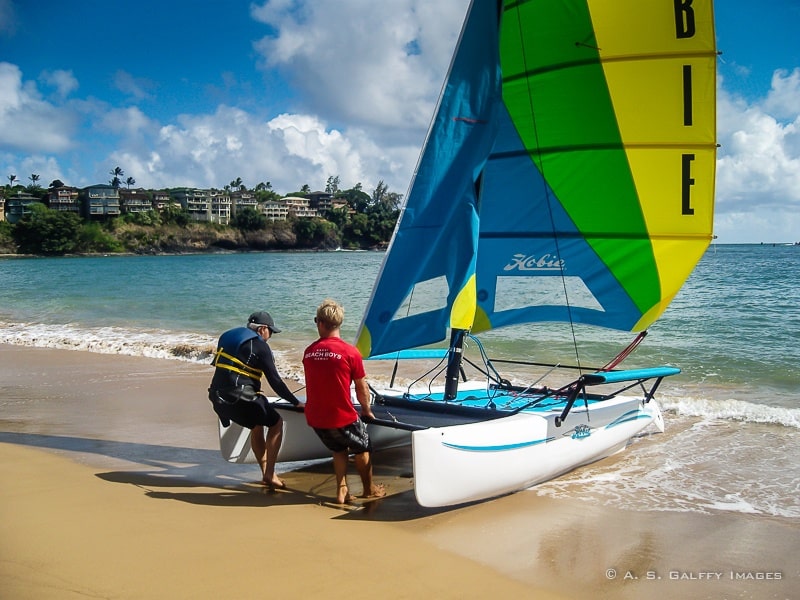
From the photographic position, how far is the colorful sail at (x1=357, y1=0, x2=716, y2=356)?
512 centimetres

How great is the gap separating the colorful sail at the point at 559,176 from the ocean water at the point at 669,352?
1.30 metres

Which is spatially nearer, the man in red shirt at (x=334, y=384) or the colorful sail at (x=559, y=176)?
the man in red shirt at (x=334, y=384)

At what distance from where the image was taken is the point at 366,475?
4.26 metres

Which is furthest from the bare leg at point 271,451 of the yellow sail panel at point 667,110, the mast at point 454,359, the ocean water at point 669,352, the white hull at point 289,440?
the yellow sail panel at point 667,110

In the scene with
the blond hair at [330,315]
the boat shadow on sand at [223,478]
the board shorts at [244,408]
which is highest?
the blond hair at [330,315]

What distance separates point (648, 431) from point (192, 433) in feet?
12.8

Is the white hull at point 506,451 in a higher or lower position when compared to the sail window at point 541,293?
lower

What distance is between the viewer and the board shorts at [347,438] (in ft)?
13.3

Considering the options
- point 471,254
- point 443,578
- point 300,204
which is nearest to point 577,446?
point 471,254

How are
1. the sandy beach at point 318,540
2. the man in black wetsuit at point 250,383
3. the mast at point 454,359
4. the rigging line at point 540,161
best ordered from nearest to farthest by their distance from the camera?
the sandy beach at point 318,540 < the man in black wetsuit at point 250,383 < the mast at point 454,359 < the rigging line at point 540,161

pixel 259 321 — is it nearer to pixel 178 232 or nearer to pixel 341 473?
pixel 341 473

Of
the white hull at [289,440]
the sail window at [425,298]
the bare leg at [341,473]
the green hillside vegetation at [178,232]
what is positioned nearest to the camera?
the bare leg at [341,473]

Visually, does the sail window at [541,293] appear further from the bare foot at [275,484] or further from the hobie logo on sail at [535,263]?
the bare foot at [275,484]

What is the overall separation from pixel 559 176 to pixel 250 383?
305 cm
